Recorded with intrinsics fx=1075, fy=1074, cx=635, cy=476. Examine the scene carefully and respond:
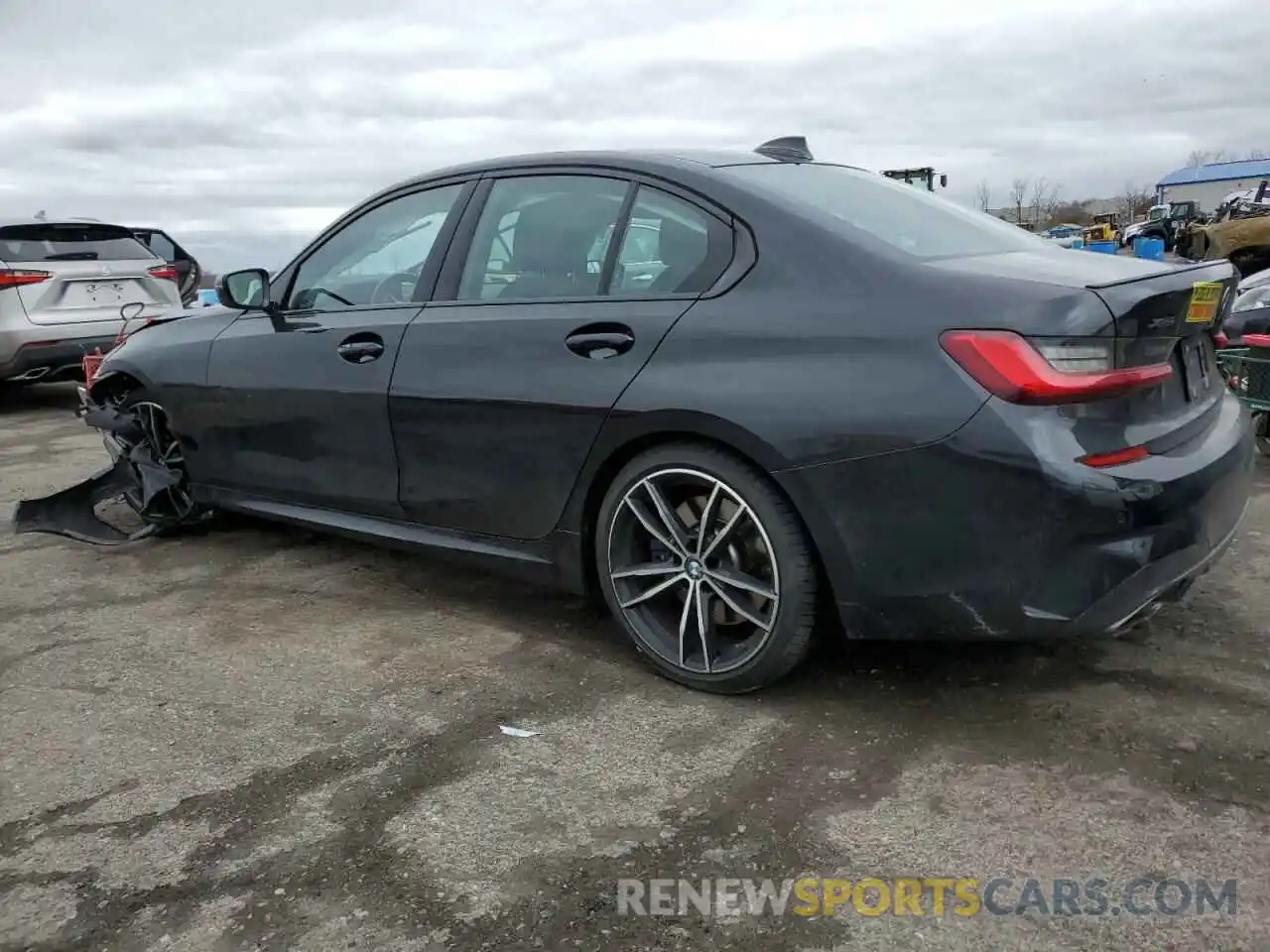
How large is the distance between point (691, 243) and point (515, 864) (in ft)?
5.65

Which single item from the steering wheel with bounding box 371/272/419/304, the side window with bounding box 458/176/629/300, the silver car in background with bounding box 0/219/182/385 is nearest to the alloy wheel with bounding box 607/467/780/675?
the side window with bounding box 458/176/629/300

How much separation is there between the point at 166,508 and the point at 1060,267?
391 centimetres

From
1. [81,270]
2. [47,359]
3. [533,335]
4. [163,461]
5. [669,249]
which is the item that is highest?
[81,270]

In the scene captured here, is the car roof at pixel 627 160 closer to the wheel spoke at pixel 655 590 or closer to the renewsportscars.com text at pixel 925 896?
the wheel spoke at pixel 655 590

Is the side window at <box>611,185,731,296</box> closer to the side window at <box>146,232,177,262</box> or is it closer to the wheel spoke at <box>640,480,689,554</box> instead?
the wheel spoke at <box>640,480,689,554</box>

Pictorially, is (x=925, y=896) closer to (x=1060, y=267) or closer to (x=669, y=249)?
(x=1060, y=267)

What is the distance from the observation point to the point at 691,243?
3053 mm

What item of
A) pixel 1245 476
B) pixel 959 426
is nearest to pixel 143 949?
pixel 959 426

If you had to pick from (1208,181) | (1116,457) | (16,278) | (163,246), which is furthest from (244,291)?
(1208,181)

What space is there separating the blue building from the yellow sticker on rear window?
2724 inches

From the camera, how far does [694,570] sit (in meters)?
3.03

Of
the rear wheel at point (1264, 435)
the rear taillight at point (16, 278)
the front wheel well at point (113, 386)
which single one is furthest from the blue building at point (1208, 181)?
the front wheel well at point (113, 386)

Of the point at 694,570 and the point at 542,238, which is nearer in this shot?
the point at 694,570

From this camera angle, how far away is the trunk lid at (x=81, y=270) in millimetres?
8492
